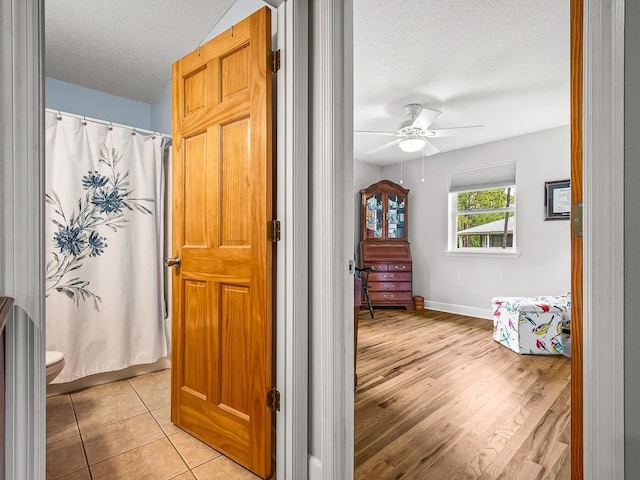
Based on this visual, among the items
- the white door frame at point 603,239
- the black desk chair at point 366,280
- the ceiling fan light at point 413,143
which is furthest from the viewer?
the black desk chair at point 366,280

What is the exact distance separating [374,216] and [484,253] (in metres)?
1.73

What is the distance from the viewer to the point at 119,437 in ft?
5.90

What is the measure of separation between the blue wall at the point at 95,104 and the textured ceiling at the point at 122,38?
0.09 meters

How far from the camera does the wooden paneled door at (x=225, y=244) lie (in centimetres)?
147

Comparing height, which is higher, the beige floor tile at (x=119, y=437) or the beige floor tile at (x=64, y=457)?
the beige floor tile at (x=64, y=457)

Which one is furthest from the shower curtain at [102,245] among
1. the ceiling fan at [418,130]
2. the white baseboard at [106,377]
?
the ceiling fan at [418,130]

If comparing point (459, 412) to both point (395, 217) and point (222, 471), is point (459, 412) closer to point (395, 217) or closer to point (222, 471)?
point (222, 471)

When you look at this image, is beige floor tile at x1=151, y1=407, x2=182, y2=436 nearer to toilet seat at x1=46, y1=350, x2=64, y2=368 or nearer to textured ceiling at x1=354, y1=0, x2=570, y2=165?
toilet seat at x1=46, y1=350, x2=64, y2=368

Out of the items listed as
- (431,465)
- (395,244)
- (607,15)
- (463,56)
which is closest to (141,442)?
(431,465)

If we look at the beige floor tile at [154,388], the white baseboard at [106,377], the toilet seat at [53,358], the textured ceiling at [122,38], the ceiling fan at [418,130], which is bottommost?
the beige floor tile at [154,388]

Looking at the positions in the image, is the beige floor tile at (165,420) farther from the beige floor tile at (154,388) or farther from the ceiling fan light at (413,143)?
the ceiling fan light at (413,143)

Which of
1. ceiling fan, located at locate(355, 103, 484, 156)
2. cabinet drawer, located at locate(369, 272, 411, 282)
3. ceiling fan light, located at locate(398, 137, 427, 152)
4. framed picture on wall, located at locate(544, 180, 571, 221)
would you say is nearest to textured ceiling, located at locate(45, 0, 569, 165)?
ceiling fan, located at locate(355, 103, 484, 156)

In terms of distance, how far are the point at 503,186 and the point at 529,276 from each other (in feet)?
4.19

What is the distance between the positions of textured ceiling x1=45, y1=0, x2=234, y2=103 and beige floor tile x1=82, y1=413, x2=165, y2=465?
2716 millimetres
